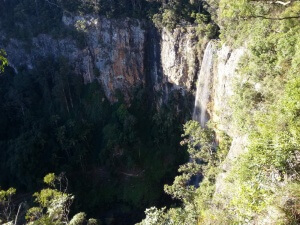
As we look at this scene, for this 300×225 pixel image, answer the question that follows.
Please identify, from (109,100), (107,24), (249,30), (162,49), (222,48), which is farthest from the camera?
(109,100)

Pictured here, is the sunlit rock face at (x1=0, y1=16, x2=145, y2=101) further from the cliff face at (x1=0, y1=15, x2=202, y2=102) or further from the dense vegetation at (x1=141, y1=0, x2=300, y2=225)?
the dense vegetation at (x1=141, y1=0, x2=300, y2=225)

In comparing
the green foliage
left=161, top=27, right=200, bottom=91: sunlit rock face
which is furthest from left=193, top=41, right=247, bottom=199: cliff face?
left=161, top=27, right=200, bottom=91: sunlit rock face

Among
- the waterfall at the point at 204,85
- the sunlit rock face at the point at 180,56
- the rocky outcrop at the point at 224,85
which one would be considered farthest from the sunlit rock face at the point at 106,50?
the rocky outcrop at the point at 224,85

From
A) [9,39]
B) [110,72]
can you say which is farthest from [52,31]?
[110,72]

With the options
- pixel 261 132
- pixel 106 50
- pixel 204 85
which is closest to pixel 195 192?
pixel 261 132

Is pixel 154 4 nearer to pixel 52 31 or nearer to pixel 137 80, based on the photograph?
pixel 137 80

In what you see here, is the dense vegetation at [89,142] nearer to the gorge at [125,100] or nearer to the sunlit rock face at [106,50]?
the gorge at [125,100]
